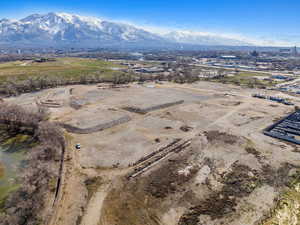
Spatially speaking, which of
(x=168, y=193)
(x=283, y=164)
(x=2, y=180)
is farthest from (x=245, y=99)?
(x=2, y=180)

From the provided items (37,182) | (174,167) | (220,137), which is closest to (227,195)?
(174,167)

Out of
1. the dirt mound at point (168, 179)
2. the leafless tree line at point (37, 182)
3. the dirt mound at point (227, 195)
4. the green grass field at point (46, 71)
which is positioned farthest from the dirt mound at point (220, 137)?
the green grass field at point (46, 71)

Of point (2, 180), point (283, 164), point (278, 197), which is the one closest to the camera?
point (278, 197)

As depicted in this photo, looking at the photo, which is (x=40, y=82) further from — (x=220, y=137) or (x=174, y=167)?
(x=220, y=137)

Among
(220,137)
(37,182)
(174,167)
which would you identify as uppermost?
(37,182)

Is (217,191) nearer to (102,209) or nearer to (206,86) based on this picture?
(102,209)

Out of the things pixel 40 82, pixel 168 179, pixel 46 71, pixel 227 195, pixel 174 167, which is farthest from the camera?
pixel 46 71

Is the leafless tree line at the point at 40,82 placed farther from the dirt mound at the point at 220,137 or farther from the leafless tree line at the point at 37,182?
the dirt mound at the point at 220,137

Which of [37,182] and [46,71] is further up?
[46,71]
